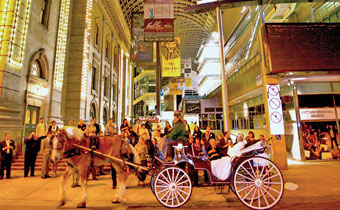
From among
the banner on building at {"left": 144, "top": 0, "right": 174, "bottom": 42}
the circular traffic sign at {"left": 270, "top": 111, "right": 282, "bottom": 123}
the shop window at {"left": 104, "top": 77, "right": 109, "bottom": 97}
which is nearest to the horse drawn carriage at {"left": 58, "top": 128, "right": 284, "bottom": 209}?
the circular traffic sign at {"left": 270, "top": 111, "right": 282, "bottom": 123}

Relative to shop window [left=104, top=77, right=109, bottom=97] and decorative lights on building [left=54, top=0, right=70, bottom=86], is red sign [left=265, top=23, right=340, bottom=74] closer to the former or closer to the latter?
decorative lights on building [left=54, top=0, right=70, bottom=86]

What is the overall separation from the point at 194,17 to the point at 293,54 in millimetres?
34099

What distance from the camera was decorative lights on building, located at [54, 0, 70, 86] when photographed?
13.2 metres

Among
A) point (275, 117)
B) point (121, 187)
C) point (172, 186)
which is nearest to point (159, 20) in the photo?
point (275, 117)

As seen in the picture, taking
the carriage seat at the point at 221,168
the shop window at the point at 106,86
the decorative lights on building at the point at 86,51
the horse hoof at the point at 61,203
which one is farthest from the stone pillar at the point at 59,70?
the carriage seat at the point at 221,168

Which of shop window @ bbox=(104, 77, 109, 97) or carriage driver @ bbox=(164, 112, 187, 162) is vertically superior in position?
shop window @ bbox=(104, 77, 109, 97)

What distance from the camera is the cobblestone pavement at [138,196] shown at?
14.0ft

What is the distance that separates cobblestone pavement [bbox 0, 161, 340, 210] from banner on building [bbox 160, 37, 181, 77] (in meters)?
14.6

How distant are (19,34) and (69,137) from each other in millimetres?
9140

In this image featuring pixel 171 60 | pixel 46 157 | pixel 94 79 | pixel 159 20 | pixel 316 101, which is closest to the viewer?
pixel 46 157

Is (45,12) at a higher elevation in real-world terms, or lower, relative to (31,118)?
higher

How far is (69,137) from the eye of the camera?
4.41 m

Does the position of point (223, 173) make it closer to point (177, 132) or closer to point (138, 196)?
point (177, 132)

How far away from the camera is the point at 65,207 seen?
4254 mm
